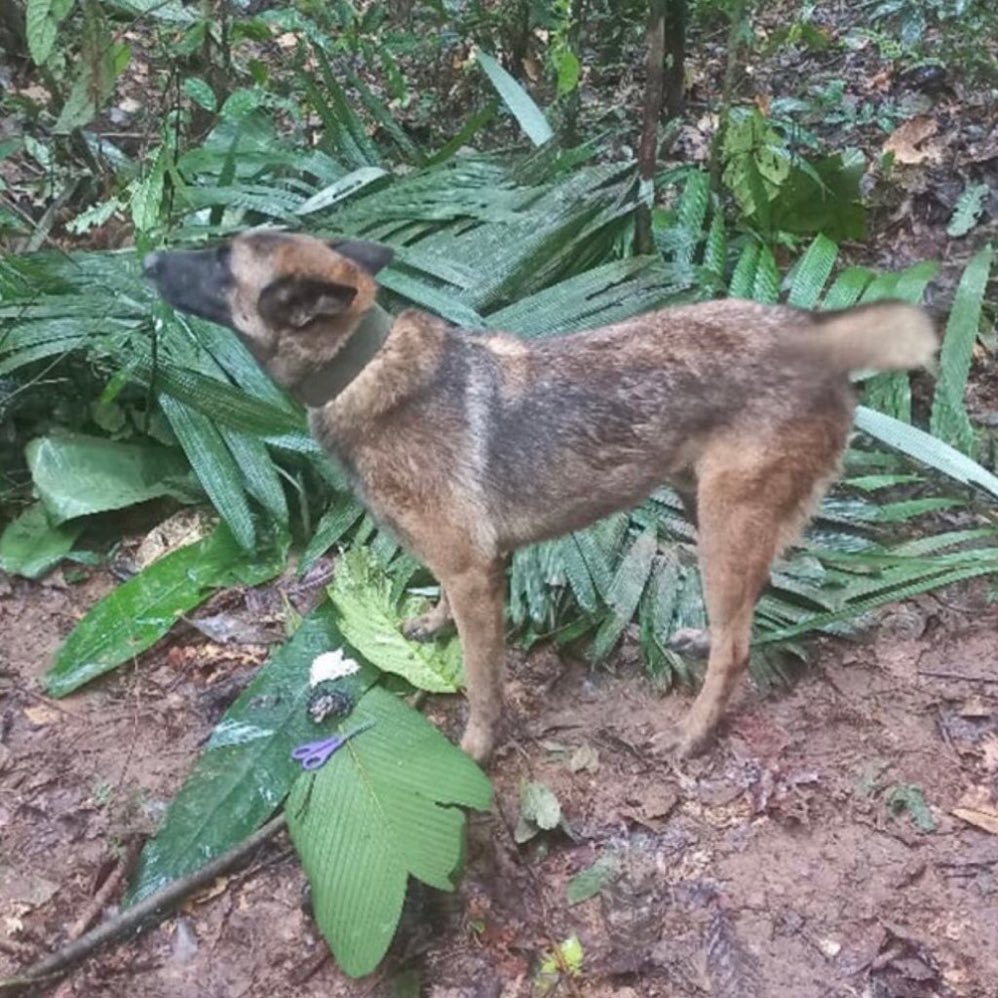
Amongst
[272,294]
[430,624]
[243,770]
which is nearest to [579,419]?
[272,294]

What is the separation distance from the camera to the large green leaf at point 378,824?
11.6 ft

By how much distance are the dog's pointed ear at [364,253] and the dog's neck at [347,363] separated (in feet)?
0.57

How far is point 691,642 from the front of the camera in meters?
4.65

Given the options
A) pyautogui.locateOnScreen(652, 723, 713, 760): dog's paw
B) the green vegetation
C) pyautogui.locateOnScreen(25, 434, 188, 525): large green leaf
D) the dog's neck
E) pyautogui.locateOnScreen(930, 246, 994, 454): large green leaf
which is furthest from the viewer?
pyautogui.locateOnScreen(930, 246, 994, 454): large green leaf

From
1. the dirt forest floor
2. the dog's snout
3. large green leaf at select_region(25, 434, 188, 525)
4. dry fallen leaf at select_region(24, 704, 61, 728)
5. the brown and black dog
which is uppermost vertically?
the dog's snout

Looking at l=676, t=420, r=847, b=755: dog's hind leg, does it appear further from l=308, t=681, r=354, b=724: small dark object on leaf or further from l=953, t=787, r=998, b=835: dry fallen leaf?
l=308, t=681, r=354, b=724: small dark object on leaf

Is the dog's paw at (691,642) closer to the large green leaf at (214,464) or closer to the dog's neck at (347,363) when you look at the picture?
the dog's neck at (347,363)

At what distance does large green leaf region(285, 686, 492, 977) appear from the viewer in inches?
139

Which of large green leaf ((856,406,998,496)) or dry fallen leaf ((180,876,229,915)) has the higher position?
large green leaf ((856,406,998,496))

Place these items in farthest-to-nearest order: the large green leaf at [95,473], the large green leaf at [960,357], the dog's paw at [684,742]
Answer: the large green leaf at [960,357]
the large green leaf at [95,473]
the dog's paw at [684,742]

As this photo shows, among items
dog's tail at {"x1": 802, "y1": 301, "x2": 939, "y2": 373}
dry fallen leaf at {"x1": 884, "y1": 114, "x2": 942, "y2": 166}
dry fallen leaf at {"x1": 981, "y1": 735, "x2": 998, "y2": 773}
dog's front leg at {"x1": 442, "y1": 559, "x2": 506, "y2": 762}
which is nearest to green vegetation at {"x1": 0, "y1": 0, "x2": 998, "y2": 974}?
dry fallen leaf at {"x1": 884, "y1": 114, "x2": 942, "y2": 166}

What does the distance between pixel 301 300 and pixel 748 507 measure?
5.16ft

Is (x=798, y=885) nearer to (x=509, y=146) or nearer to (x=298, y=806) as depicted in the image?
(x=298, y=806)

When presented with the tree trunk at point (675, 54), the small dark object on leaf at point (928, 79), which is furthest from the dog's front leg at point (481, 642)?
the small dark object on leaf at point (928, 79)
